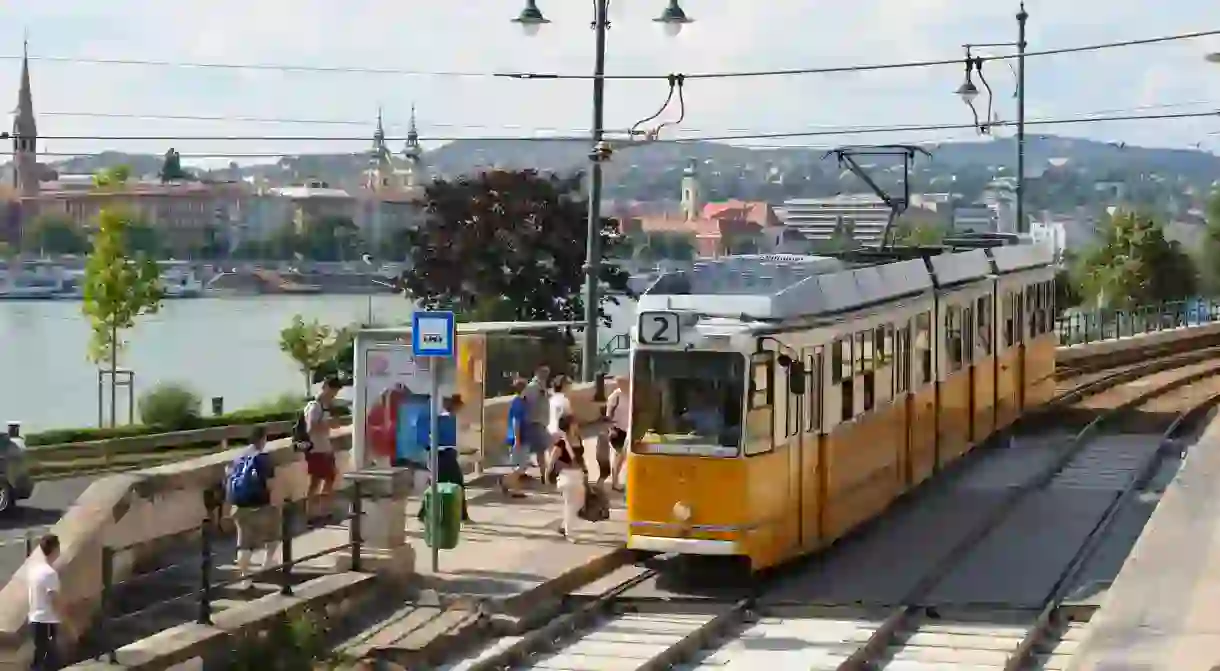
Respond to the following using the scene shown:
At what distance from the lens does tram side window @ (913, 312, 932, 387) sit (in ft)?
Result: 73.0

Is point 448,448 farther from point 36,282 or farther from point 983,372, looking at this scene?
point 36,282

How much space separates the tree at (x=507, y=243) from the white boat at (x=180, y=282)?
6351mm

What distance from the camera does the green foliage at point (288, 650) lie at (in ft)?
42.7

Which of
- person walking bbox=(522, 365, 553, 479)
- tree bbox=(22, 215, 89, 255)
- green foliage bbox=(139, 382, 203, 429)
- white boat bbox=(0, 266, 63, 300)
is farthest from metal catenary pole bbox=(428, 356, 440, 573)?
white boat bbox=(0, 266, 63, 300)

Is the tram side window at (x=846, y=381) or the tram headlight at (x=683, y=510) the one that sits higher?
the tram side window at (x=846, y=381)

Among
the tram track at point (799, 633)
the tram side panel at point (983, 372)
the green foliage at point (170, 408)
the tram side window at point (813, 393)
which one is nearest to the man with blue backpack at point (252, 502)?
the tram track at point (799, 633)

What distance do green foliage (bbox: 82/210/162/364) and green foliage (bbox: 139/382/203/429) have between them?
605cm

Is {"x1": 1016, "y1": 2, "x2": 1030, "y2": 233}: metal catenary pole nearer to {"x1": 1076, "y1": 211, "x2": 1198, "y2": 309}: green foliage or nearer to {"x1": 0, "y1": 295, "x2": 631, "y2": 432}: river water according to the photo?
{"x1": 0, "y1": 295, "x2": 631, "y2": 432}: river water

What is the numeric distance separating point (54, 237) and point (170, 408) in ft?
30.3

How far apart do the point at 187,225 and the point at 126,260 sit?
289 centimetres

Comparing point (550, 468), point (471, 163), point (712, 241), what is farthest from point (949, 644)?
point (471, 163)

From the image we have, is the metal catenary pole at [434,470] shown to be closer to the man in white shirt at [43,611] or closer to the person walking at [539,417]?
the man in white shirt at [43,611]

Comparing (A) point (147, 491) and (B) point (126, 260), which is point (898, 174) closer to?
(A) point (147, 491)

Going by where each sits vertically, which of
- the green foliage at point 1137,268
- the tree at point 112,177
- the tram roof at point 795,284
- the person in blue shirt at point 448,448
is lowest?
the person in blue shirt at point 448,448
